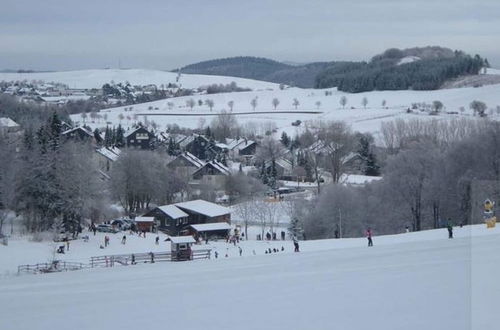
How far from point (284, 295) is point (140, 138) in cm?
3703

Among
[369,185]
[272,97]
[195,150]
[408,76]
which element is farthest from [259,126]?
[369,185]

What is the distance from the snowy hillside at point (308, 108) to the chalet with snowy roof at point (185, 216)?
25.8 metres

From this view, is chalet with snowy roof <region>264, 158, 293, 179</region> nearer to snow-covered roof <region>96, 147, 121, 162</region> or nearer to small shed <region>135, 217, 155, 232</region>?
snow-covered roof <region>96, 147, 121, 162</region>

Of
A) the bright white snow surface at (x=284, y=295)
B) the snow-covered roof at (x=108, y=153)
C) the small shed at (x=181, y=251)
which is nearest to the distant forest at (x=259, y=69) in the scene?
the snow-covered roof at (x=108, y=153)

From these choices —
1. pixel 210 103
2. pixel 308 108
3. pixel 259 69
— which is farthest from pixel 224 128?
pixel 259 69

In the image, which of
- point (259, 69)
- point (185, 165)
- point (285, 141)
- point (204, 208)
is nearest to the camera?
point (204, 208)

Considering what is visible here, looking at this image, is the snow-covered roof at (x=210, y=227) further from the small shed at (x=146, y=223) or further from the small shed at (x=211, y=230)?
the small shed at (x=146, y=223)

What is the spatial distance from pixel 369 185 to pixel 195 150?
2135 centimetres

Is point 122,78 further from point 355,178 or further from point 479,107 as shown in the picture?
point 355,178

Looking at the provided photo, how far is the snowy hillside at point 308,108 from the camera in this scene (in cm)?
5238

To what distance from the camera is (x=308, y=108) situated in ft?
231

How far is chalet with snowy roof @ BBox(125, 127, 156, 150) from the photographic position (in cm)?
4106

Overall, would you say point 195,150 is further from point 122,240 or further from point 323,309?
point 323,309

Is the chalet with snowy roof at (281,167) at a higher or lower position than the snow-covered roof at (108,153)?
lower
